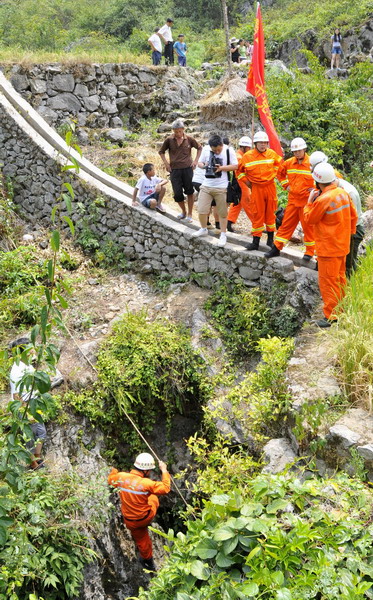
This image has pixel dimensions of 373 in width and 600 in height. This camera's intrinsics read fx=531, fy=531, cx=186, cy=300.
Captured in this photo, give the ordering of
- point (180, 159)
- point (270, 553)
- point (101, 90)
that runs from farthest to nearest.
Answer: point (101, 90) → point (180, 159) → point (270, 553)

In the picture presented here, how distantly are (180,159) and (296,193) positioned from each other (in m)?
1.76

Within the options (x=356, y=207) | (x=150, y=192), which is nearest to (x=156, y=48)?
(x=150, y=192)

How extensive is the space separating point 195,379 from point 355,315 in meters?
2.24

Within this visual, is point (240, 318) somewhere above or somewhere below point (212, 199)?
below

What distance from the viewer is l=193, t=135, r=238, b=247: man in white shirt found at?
A: 651 cm

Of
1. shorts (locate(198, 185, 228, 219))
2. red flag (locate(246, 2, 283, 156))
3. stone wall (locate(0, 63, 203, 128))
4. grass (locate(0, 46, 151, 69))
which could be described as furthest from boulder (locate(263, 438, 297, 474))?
grass (locate(0, 46, 151, 69))

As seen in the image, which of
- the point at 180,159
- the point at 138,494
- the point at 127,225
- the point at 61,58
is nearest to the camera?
the point at 138,494

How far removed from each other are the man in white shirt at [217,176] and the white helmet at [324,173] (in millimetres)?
1497

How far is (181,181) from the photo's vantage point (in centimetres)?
736

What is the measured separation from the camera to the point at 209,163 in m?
6.60

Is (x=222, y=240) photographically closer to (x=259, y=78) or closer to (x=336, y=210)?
(x=336, y=210)

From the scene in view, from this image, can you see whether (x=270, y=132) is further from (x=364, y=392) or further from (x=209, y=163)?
(x=364, y=392)

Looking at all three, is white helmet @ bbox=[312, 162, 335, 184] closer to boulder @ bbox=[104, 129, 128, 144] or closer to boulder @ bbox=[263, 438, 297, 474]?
boulder @ bbox=[263, 438, 297, 474]

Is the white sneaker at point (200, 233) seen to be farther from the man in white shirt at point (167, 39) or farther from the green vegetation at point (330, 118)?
the man in white shirt at point (167, 39)
